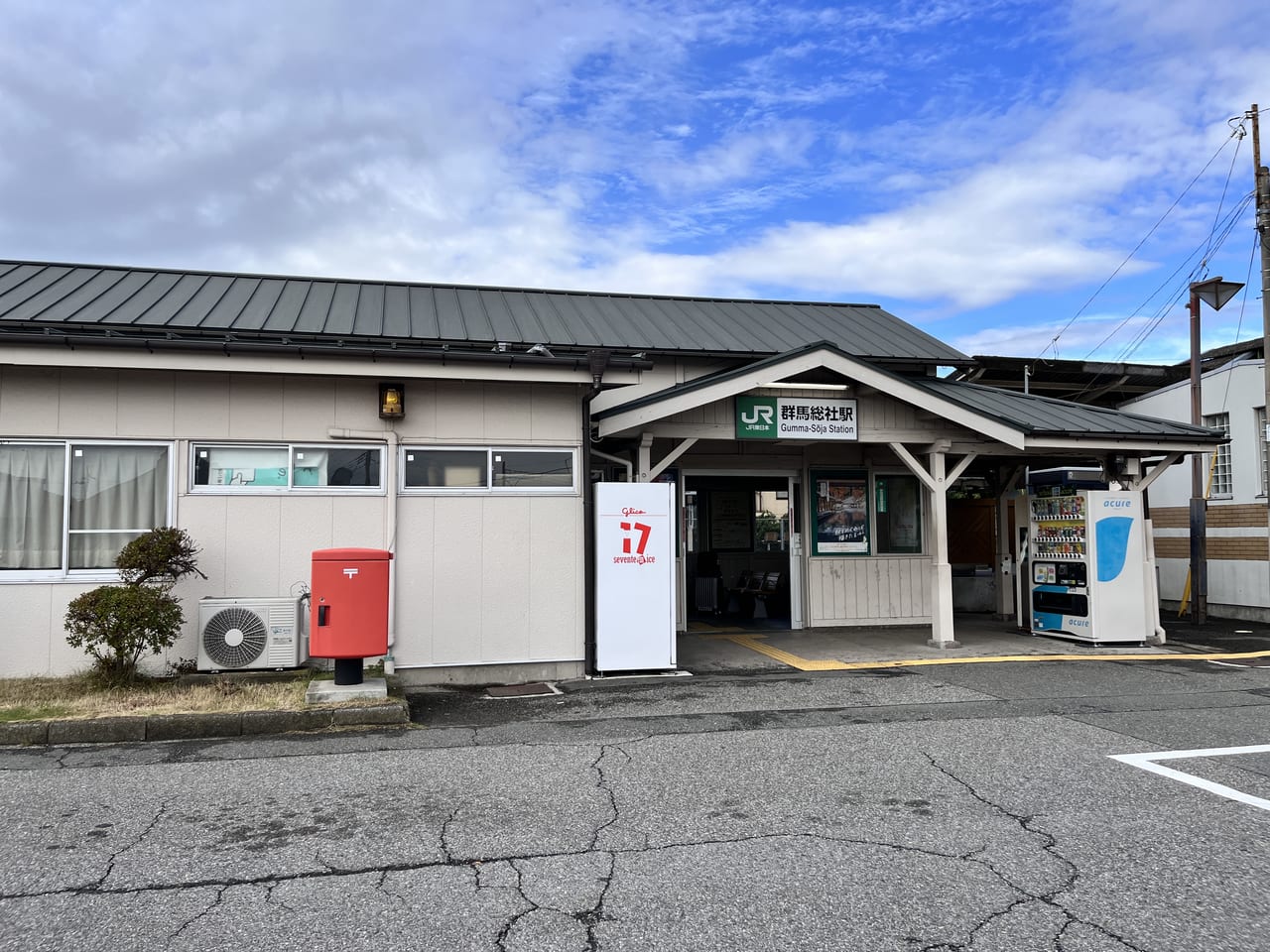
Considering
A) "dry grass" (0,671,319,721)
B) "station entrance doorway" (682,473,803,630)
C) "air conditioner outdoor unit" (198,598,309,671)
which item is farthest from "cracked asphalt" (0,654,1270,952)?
"station entrance doorway" (682,473,803,630)

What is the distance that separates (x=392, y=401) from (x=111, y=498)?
2.68 meters

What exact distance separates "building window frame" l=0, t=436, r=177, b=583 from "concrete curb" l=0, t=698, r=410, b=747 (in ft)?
6.65

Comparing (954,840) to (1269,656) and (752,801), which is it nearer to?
(752,801)

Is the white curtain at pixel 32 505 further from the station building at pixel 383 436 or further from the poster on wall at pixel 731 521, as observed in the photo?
the poster on wall at pixel 731 521

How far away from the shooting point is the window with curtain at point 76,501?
8234mm

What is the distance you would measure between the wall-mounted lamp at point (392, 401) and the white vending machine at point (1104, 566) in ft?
27.9

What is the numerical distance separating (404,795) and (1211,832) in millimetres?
4360

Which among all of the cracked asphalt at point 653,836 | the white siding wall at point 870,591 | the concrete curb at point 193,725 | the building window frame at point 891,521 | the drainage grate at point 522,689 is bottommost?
the cracked asphalt at point 653,836

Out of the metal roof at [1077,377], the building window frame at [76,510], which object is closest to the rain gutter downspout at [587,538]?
the building window frame at [76,510]

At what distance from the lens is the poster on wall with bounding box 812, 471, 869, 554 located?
13.4 metres

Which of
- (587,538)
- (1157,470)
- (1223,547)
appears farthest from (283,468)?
(1223,547)

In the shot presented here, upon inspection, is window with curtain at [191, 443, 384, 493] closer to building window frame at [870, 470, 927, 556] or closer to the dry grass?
the dry grass

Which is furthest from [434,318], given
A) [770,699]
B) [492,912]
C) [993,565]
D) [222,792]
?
[993,565]

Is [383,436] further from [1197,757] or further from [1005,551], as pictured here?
[1005,551]
